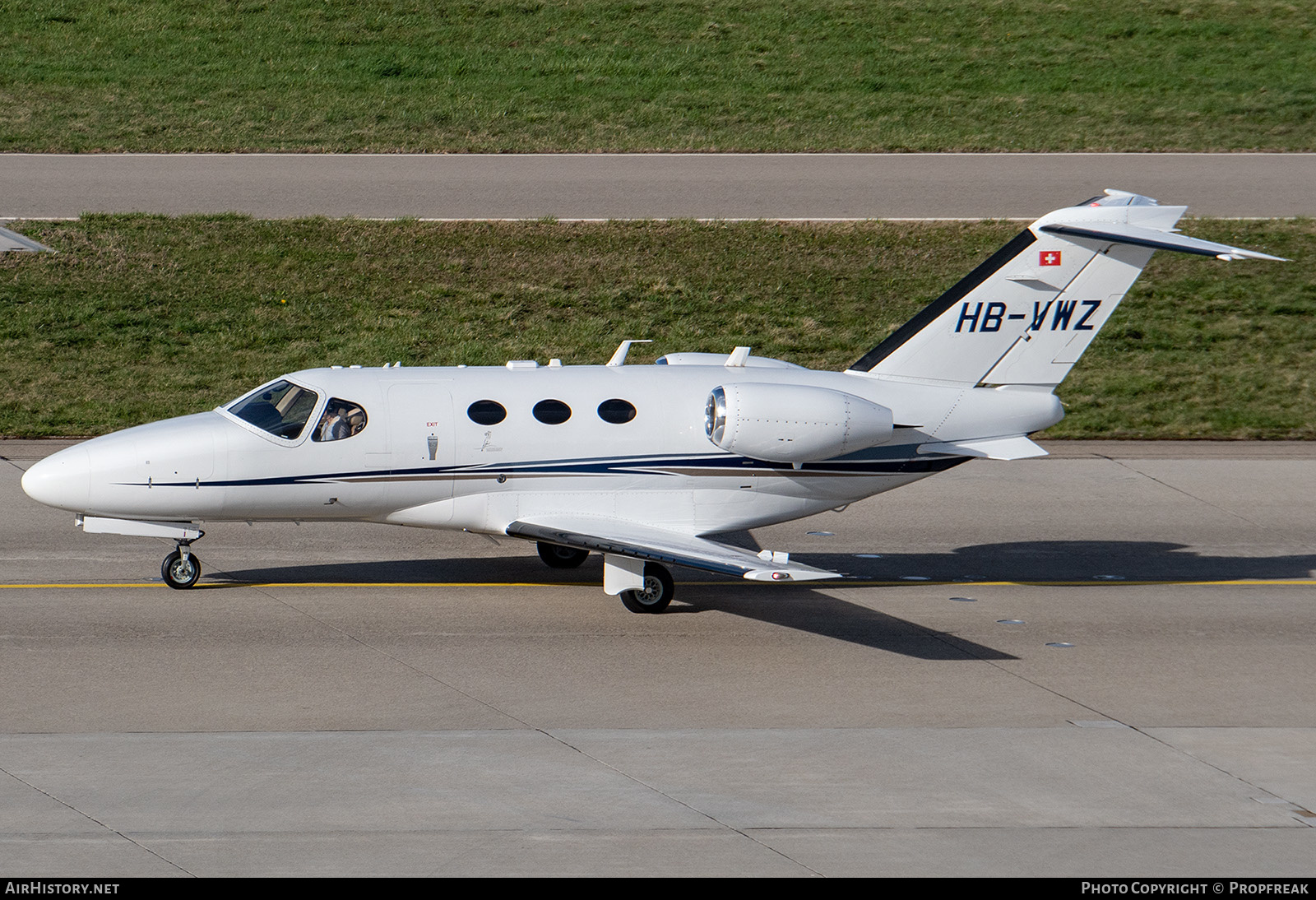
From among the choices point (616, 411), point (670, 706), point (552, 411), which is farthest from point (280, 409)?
point (670, 706)

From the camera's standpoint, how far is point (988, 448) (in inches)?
618

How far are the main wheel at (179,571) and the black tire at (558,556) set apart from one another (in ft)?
12.2

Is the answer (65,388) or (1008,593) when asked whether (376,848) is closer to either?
(1008,593)

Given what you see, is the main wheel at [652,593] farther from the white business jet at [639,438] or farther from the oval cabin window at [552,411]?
the oval cabin window at [552,411]

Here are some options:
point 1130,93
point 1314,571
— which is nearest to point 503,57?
point 1130,93

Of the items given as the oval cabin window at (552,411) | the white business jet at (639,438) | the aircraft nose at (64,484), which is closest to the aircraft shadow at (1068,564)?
the white business jet at (639,438)

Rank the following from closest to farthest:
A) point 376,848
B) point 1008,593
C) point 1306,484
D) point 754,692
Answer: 1. point 376,848
2. point 754,692
3. point 1008,593
4. point 1306,484

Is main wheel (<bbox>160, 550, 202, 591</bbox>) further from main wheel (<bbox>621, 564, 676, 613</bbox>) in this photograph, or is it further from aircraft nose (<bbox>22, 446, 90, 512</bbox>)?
main wheel (<bbox>621, 564, 676, 613</bbox>)

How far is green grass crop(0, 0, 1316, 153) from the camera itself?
1277 inches

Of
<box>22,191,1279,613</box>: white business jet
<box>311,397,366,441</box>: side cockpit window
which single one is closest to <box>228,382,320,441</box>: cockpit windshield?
<box>22,191,1279,613</box>: white business jet

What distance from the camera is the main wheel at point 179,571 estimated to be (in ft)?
49.9

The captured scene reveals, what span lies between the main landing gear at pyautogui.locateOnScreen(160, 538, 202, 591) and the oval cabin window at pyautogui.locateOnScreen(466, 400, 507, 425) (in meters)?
3.24

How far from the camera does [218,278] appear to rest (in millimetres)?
27156

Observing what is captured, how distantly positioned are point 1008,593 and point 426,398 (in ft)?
21.6
